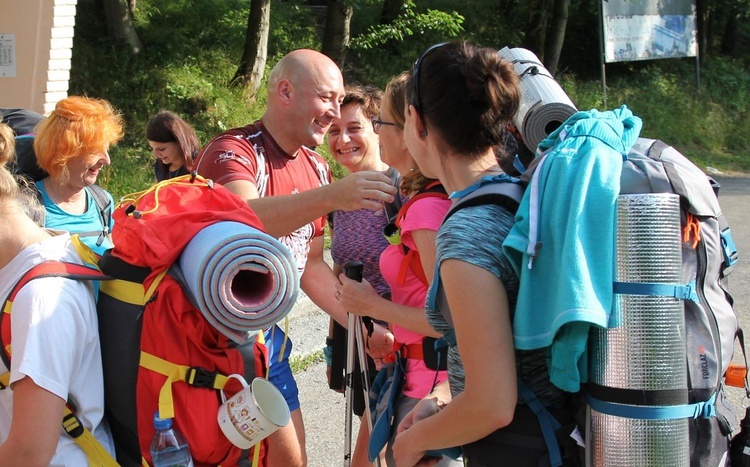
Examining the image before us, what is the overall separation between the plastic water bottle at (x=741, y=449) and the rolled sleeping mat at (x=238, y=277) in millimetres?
1166

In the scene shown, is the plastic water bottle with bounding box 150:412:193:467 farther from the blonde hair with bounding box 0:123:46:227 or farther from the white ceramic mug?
the blonde hair with bounding box 0:123:46:227

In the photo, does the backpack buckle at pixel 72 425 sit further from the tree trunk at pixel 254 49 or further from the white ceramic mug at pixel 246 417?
the tree trunk at pixel 254 49

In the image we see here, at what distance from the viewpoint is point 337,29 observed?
508 inches

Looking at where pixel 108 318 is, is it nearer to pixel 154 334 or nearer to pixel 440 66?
pixel 154 334

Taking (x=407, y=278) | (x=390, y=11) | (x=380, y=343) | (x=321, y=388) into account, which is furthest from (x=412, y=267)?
(x=390, y=11)

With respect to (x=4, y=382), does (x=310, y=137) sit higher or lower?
higher

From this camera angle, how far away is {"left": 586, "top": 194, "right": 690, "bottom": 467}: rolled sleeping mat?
1.61 metres

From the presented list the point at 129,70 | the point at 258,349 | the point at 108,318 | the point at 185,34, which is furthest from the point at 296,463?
the point at 185,34

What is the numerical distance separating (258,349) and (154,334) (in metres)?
0.31

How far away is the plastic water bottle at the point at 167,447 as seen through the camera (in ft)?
6.37

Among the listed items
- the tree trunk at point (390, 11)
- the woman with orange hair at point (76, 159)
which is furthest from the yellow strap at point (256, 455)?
the tree trunk at point (390, 11)

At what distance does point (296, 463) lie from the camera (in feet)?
10.5

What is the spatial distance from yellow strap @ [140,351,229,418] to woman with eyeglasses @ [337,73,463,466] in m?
0.85

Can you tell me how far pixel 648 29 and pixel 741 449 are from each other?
18.4 metres
